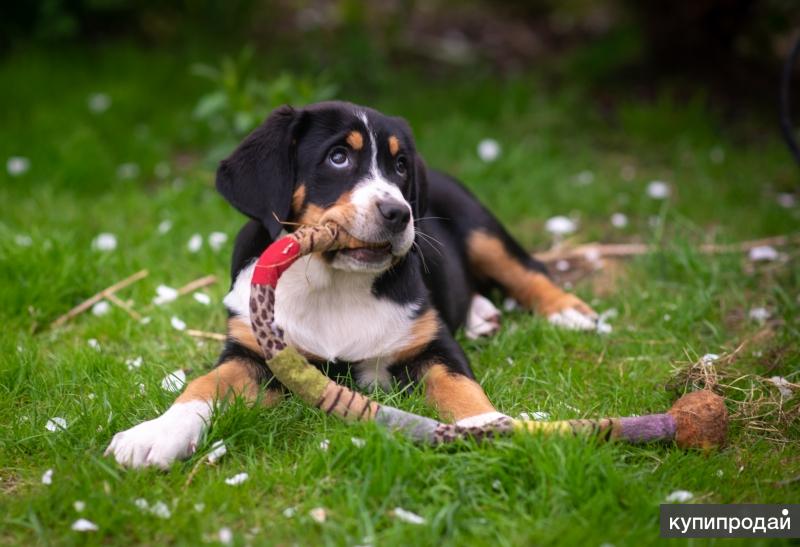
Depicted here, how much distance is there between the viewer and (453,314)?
396 cm

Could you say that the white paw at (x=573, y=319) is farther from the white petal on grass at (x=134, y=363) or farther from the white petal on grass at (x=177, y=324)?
the white petal on grass at (x=134, y=363)

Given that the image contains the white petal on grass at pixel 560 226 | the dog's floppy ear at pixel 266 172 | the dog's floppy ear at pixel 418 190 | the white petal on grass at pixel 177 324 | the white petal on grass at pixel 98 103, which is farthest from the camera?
the white petal on grass at pixel 98 103

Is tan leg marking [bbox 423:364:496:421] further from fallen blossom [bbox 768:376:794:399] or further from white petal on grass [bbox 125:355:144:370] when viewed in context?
white petal on grass [bbox 125:355:144:370]

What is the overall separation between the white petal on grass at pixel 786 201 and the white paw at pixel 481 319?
232 centimetres

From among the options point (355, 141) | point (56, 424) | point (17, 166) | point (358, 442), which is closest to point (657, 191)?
point (355, 141)

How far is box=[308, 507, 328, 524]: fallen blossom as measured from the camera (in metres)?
2.51

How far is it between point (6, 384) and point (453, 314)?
6.03 ft

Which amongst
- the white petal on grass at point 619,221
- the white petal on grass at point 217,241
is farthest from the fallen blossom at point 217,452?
the white petal on grass at point 619,221

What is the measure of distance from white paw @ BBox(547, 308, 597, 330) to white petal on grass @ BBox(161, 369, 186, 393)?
1.70 metres

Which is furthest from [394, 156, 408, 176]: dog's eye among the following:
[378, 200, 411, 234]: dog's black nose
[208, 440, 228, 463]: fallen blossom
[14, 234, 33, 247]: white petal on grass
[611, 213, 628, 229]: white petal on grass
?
[611, 213, 628, 229]: white petal on grass

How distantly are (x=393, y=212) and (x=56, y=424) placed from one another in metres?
1.35

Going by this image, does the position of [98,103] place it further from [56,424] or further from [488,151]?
[56,424]

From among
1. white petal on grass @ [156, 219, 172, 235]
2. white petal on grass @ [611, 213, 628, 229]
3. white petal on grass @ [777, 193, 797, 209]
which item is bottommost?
white petal on grass @ [156, 219, 172, 235]

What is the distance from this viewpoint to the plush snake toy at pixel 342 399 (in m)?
2.83
